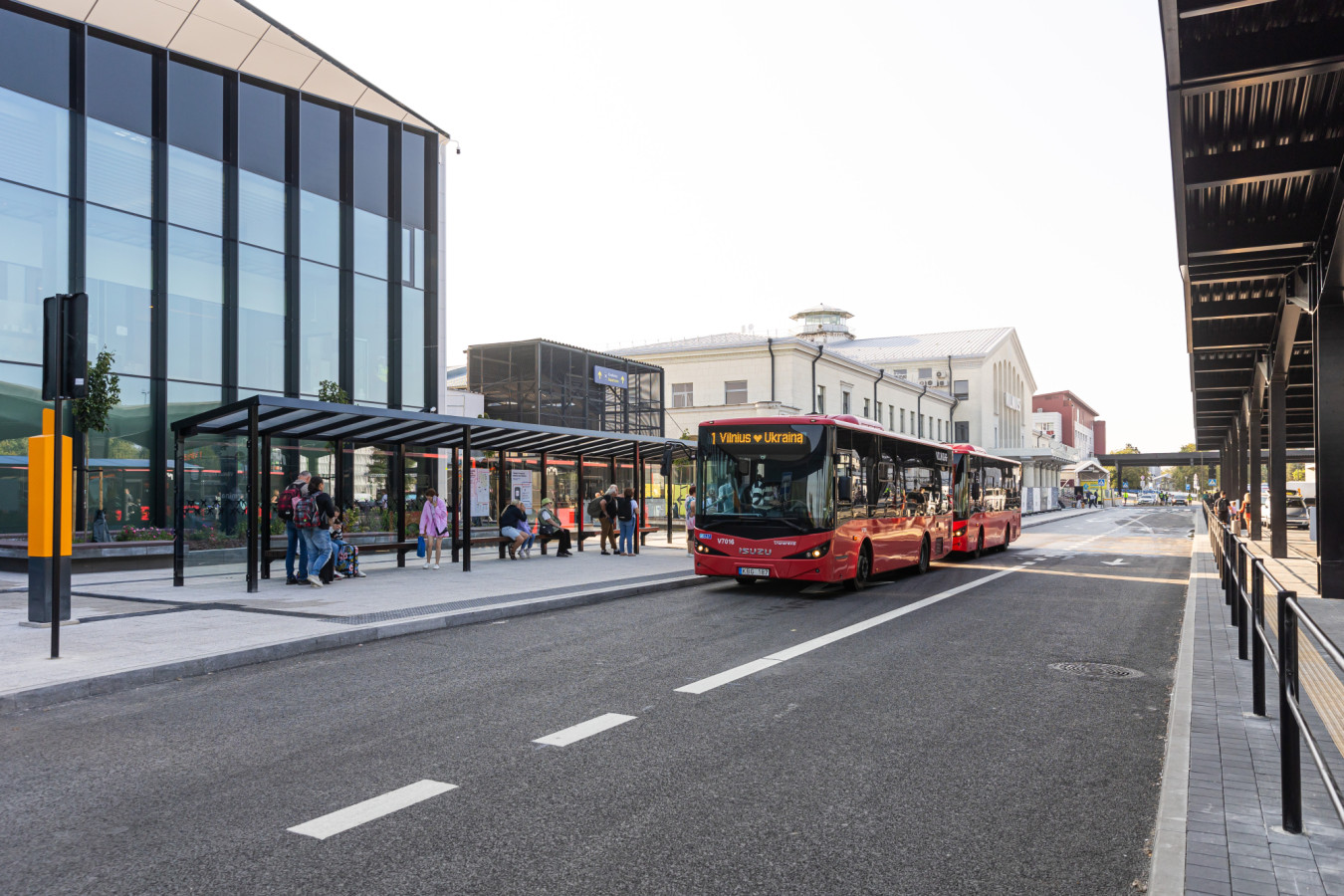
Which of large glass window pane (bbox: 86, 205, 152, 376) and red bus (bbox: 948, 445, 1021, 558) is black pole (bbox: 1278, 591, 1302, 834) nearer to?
red bus (bbox: 948, 445, 1021, 558)

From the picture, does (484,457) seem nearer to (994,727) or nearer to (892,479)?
(892,479)

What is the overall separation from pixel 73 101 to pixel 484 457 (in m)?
11.8

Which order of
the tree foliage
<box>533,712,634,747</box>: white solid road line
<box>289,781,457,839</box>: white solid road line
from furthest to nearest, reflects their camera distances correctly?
the tree foliage < <box>533,712,634,747</box>: white solid road line < <box>289,781,457,839</box>: white solid road line

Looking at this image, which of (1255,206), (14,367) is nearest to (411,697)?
(1255,206)

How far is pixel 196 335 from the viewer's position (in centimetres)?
2183

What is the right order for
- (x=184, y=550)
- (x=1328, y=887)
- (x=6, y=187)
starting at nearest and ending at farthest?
(x=1328, y=887) → (x=184, y=550) → (x=6, y=187)

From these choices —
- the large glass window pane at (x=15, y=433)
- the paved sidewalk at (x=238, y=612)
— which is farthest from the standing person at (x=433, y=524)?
the large glass window pane at (x=15, y=433)

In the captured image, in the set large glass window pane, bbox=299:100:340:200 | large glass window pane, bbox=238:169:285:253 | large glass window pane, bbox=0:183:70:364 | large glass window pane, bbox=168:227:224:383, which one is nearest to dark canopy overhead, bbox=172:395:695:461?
large glass window pane, bbox=168:227:224:383

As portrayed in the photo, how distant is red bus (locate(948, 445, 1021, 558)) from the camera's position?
22.2 meters

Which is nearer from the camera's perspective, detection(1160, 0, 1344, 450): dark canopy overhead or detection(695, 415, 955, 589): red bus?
detection(1160, 0, 1344, 450): dark canopy overhead

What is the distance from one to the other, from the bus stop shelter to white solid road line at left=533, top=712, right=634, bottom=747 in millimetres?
8584

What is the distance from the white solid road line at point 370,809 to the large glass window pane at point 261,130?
22.1 m

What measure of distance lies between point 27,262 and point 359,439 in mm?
7734

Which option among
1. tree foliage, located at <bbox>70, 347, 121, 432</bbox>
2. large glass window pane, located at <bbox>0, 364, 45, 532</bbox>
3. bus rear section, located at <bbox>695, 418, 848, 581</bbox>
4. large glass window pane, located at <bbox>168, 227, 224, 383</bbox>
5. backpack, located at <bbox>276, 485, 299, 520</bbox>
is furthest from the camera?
large glass window pane, located at <bbox>168, 227, 224, 383</bbox>
